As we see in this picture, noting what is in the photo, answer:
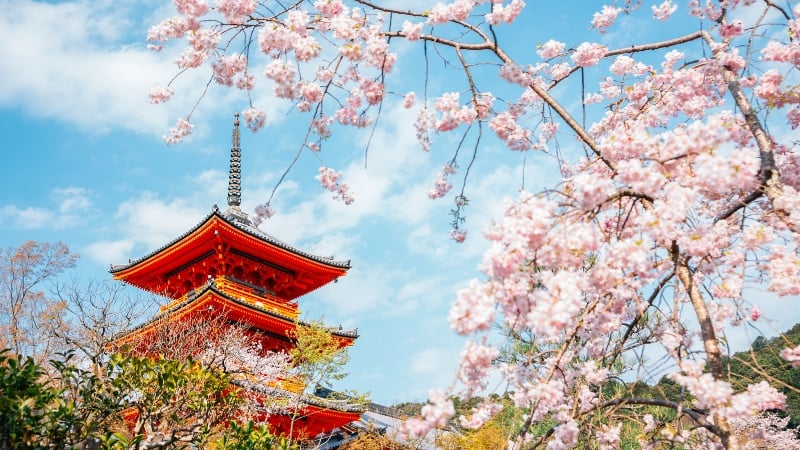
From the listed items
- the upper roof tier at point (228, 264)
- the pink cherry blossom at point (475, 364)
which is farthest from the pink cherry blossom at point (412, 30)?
the upper roof tier at point (228, 264)

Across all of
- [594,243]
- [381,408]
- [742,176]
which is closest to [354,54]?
[594,243]

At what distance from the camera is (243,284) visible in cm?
1798

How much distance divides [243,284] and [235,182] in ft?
16.3

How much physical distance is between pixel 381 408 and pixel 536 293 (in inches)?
790

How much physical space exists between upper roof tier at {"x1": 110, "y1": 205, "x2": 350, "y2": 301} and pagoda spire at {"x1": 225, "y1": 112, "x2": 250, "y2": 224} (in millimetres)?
538

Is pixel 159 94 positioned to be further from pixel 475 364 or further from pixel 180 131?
pixel 475 364

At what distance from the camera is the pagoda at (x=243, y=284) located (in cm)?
1580

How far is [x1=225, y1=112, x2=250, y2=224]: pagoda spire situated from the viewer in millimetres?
20562

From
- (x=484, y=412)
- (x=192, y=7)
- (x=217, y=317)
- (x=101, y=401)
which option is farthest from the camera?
(x=217, y=317)

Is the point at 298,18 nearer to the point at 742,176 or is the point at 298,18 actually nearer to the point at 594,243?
the point at 594,243

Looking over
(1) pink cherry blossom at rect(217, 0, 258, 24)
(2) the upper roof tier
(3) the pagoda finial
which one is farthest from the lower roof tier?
(1) pink cherry blossom at rect(217, 0, 258, 24)

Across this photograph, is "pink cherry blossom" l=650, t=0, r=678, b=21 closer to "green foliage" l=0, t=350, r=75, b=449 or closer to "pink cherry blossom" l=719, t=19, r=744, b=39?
"pink cherry blossom" l=719, t=19, r=744, b=39

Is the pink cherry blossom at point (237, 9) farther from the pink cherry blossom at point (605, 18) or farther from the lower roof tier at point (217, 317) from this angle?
the lower roof tier at point (217, 317)

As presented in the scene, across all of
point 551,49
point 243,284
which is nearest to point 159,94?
point 551,49
